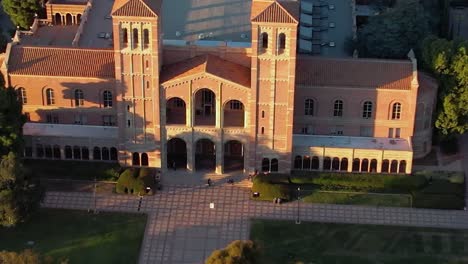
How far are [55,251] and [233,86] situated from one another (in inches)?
1137

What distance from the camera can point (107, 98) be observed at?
123625 millimetres

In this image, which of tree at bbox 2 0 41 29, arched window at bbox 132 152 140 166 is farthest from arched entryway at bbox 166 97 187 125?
tree at bbox 2 0 41 29

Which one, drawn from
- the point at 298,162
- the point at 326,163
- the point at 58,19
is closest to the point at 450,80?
the point at 326,163

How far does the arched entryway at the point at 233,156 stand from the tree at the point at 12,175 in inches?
1005

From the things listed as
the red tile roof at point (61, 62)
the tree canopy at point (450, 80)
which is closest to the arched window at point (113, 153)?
the red tile roof at point (61, 62)

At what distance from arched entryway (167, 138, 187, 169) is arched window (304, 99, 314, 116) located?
53.8ft

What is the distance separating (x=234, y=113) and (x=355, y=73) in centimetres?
1628

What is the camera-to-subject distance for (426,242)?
367 feet

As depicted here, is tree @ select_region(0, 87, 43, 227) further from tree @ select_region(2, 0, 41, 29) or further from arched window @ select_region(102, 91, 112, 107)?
tree @ select_region(2, 0, 41, 29)

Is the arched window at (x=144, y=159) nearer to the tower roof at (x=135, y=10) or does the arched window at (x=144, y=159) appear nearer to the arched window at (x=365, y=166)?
the tower roof at (x=135, y=10)

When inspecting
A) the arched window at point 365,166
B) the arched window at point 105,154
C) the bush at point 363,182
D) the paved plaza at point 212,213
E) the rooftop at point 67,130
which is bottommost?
the paved plaza at point 212,213

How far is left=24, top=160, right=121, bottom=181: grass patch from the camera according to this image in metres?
121

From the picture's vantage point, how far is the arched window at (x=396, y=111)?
121938 mm

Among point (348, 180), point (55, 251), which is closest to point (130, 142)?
point (55, 251)
